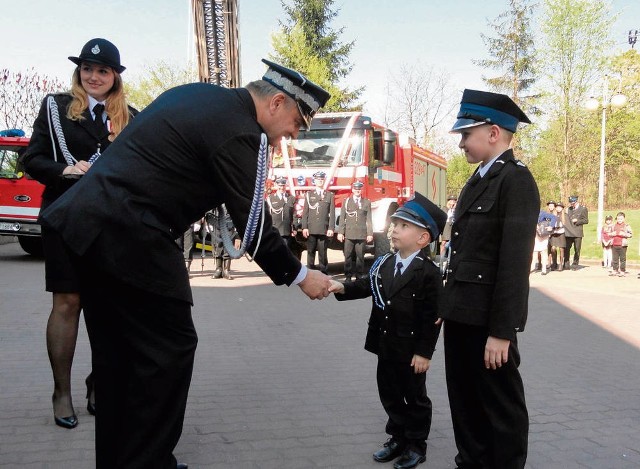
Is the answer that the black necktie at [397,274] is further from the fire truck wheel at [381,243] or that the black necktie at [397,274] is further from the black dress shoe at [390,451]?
the fire truck wheel at [381,243]

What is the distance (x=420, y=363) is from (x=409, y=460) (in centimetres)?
54

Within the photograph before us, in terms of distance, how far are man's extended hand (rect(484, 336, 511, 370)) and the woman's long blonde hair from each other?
7.58 ft

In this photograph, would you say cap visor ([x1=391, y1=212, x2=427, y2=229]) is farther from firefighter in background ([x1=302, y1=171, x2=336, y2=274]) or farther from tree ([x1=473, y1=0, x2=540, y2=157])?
tree ([x1=473, y1=0, x2=540, y2=157])

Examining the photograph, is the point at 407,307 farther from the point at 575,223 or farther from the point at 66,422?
the point at 575,223

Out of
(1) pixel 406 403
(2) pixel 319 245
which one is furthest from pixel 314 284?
(2) pixel 319 245

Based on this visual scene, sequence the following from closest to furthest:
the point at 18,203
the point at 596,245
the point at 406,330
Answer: the point at 406,330, the point at 18,203, the point at 596,245

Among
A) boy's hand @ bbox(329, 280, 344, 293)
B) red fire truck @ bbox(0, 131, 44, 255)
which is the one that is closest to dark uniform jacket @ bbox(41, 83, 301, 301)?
boy's hand @ bbox(329, 280, 344, 293)

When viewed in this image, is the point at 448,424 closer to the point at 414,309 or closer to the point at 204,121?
the point at 414,309

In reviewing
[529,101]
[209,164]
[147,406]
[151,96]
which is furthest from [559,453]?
[529,101]

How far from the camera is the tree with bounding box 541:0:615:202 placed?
33.9m

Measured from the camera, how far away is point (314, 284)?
2.68 m

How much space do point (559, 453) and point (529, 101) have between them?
39.6 m

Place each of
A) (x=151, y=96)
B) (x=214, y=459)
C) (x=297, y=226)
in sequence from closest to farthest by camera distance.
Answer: (x=214, y=459) < (x=297, y=226) < (x=151, y=96)

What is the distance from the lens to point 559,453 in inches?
146
